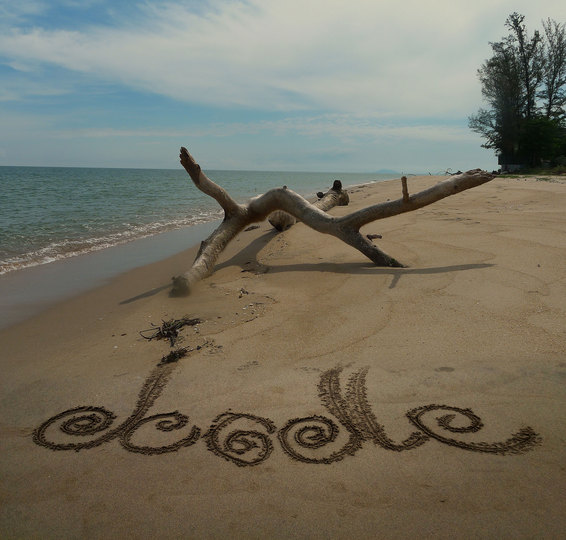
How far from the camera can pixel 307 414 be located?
7.30 ft

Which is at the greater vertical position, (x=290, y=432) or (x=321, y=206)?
(x=321, y=206)

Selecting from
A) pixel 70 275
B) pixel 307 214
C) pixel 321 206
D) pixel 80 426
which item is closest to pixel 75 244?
pixel 70 275

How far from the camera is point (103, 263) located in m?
7.07

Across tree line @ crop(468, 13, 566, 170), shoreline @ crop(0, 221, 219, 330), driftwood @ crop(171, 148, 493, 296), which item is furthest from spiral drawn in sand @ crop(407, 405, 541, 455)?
tree line @ crop(468, 13, 566, 170)

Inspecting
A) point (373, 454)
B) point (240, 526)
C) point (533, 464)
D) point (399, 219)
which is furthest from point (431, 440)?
point (399, 219)

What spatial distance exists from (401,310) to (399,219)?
4.77 m

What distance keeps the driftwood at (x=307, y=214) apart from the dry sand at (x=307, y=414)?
0.70 metres

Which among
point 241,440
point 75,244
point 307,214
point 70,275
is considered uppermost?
point 307,214

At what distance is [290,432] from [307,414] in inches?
6.2

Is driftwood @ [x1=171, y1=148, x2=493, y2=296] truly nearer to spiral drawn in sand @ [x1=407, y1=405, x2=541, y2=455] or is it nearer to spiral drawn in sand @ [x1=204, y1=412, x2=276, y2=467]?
spiral drawn in sand @ [x1=204, y1=412, x2=276, y2=467]

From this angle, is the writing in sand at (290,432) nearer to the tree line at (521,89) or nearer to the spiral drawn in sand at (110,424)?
the spiral drawn in sand at (110,424)

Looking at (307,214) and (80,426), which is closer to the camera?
(80,426)

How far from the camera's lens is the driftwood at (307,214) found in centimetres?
474

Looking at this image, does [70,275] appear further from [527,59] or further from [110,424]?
[527,59]
